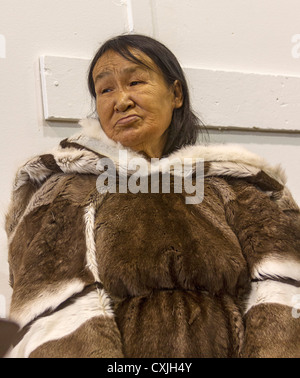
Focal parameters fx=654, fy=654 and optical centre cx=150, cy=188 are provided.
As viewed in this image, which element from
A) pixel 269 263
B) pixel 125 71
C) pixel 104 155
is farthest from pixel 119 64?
pixel 269 263

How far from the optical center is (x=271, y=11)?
2.42 metres

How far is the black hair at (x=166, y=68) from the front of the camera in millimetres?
1784

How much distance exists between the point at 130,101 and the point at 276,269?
58cm

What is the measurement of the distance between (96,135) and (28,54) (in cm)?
51

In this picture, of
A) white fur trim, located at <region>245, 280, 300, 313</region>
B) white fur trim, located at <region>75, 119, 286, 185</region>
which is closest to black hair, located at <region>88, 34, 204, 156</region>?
white fur trim, located at <region>75, 119, 286, 185</region>

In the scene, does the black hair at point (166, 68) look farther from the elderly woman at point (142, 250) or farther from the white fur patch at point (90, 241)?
the white fur patch at point (90, 241)

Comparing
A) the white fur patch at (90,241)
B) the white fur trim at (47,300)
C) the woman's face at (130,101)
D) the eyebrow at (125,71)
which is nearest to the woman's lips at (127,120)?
the woman's face at (130,101)

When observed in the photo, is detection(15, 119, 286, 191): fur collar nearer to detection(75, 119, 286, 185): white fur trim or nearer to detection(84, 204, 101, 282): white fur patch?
detection(75, 119, 286, 185): white fur trim

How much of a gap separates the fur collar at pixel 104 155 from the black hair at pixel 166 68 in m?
0.16

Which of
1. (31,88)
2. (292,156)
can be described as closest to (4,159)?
(31,88)

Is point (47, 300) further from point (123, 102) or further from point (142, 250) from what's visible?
point (123, 102)
